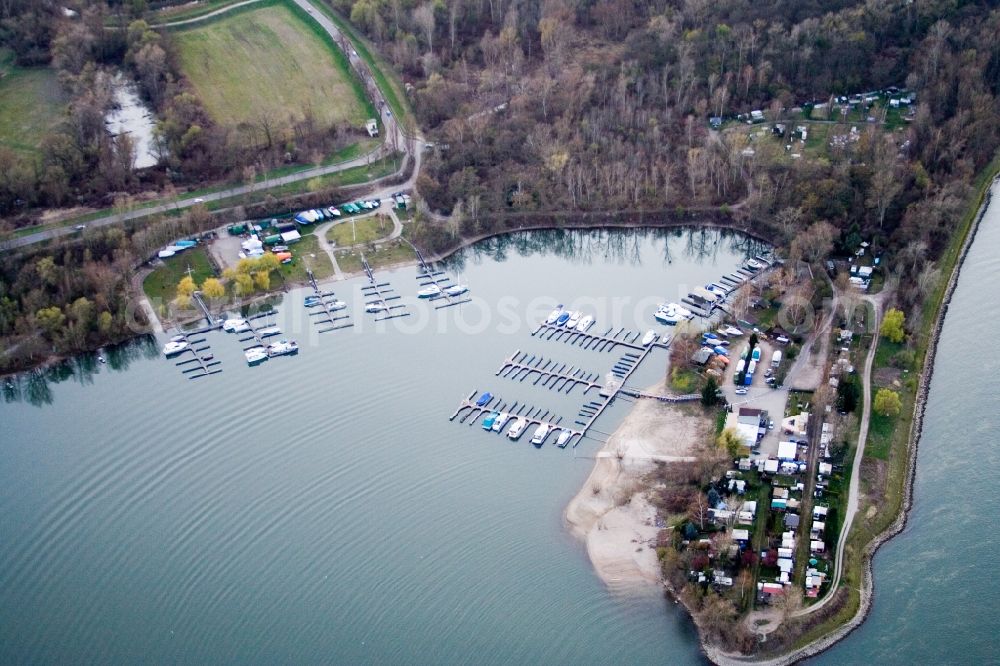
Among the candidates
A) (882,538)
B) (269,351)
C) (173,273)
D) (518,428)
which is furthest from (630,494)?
(173,273)

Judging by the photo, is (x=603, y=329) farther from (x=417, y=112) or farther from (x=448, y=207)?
(x=417, y=112)

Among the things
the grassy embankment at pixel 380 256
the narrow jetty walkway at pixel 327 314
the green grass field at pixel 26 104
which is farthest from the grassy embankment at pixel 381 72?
the green grass field at pixel 26 104

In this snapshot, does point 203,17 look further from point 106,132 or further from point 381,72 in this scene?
point 106,132

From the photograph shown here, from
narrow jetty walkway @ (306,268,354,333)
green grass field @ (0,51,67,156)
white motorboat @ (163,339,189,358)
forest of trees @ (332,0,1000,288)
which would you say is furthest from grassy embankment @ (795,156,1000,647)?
green grass field @ (0,51,67,156)

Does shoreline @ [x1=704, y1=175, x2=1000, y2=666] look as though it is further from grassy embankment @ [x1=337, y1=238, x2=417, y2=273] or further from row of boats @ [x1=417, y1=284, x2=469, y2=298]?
grassy embankment @ [x1=337, y1=238, x2=417, y2=273]

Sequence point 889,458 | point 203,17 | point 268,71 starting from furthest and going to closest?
point 203,17 < point 268,71 < point 889,458
